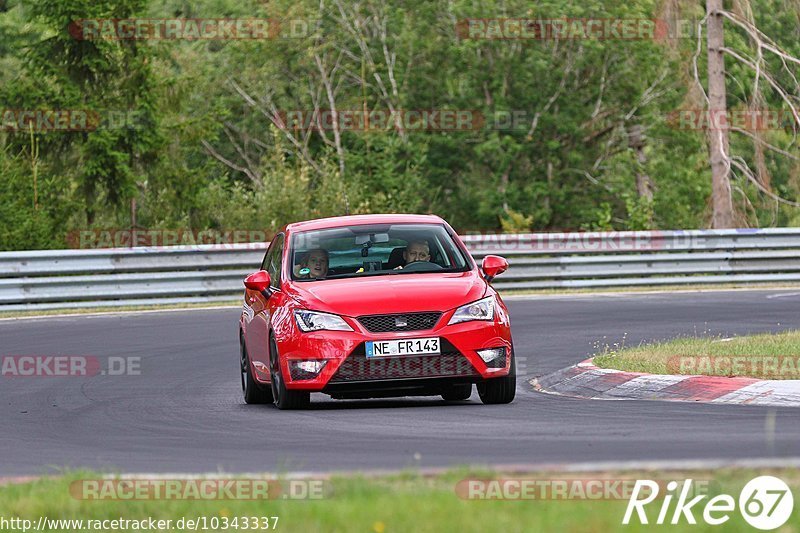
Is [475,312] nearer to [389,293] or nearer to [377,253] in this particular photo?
[389,293]

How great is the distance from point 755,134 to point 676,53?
90.9 inches

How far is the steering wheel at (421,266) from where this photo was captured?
1276 cm

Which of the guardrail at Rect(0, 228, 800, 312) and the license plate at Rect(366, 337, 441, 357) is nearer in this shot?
the license plate at Rect(366, 337, 441, 357)

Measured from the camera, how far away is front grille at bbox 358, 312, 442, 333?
11.7 m

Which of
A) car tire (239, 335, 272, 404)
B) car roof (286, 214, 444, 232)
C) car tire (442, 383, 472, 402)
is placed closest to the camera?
car tire (442, 383, 472, 402)

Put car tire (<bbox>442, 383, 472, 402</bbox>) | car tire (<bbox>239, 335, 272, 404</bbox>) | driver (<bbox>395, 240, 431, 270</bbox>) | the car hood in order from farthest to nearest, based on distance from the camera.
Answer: car tire (<bbox>239, 335, 272, 404</bbox>) → driver (<bbox>395, 240, 431, 270</bbox>) → car tire (<bbox>442, 383, 472, 402</bbox>) → the car hood

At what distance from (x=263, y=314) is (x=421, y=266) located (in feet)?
4.45

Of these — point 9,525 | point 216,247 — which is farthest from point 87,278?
point 9,525

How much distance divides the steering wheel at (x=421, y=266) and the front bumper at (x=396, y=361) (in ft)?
3.58

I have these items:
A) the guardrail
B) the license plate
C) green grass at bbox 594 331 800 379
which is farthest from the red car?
the guardrail

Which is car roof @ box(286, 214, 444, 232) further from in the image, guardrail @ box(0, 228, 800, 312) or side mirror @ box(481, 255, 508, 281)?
guardrail @ box(0, 228, 800, 312)

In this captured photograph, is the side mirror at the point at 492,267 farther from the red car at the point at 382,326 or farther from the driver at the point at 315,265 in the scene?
the driver at the point at 315,265

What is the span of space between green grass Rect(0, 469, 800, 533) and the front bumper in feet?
13.7

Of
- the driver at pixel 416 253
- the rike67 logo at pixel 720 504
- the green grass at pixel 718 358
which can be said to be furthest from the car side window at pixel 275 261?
the rike67 logo at pixel 720 504
